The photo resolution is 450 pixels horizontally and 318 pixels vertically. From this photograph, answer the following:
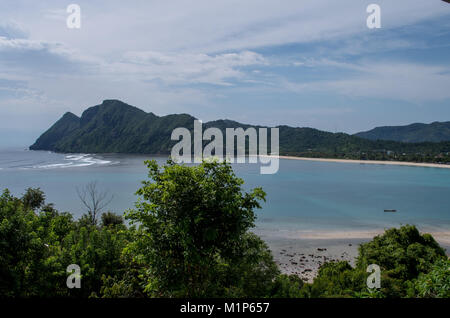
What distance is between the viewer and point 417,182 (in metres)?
65.7

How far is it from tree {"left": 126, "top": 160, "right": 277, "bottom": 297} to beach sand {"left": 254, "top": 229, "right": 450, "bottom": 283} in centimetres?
1251

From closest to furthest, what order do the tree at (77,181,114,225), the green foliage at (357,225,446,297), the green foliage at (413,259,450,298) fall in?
the green foliage at (413,259,450,298) → the green foliage at (357,225,446,297) → the tree at (77,181,114,225)

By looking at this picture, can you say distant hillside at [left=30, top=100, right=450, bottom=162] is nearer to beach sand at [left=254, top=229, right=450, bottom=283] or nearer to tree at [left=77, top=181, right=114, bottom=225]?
tree at [left=77, top=181, right=114, bottom=225]

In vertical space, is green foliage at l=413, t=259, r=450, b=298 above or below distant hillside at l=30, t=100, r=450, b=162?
below

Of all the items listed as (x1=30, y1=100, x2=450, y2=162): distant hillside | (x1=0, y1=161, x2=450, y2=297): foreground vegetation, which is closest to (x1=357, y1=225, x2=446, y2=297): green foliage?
(x1=0, y1=161, x2=450, y2=297): foreground vegetation

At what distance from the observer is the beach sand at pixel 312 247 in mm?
20025

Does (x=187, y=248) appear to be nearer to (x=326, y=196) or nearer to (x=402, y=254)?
(x=402, y=254)

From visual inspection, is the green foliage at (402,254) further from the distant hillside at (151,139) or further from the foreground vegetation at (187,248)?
the distant hillside at (151,139)

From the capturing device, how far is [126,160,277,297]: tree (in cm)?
594

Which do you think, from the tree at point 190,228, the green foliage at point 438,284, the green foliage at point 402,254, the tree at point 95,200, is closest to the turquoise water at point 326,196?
the tree at point 95,200

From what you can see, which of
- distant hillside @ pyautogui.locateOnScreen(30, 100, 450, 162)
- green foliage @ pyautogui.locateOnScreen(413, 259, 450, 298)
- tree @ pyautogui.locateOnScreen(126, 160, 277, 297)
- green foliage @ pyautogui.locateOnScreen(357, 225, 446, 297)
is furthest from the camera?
distant hillside @ pyautogui.locateOnScreen(30, 100, 450, 162)

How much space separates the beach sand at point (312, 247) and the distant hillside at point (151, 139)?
87146 millimetres
